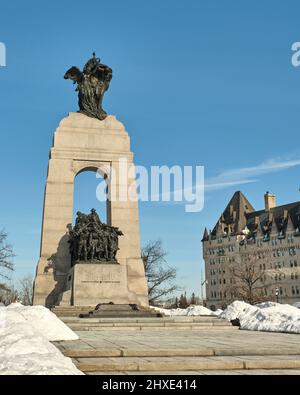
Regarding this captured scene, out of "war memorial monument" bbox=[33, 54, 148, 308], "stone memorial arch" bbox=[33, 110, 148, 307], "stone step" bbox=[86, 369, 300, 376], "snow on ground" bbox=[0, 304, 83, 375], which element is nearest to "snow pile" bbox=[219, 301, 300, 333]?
"war memorial monument" bbox=[33, 54, 148, 308]

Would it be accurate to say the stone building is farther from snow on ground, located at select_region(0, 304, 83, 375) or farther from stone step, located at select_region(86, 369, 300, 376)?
stone step, located at select_region(86, 369, 300, 376)

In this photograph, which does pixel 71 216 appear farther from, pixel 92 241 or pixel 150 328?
pixel 150 328

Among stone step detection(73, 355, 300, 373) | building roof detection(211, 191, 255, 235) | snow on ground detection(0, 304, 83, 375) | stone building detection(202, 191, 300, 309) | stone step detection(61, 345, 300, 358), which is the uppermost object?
building roof detection(211, 191, 255, 235)

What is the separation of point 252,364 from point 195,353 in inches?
48.0

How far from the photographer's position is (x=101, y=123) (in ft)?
86.8

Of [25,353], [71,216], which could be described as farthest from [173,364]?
[71,216]

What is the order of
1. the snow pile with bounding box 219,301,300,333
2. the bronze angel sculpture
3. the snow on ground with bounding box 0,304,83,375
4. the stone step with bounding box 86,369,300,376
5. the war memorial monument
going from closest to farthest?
the snow on ground with bounding box 0,304,83,375 → the stone step with bounding box 86,369,300,376 → the snow pile with bounding box 219,301,300,333 → the war memorial monument → the bronze angel sculpture

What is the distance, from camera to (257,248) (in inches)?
3573

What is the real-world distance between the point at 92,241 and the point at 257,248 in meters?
74.2

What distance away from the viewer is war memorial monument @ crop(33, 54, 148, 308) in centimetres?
2065

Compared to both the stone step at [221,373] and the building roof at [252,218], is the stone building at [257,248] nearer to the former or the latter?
the building roof at [252,218]
